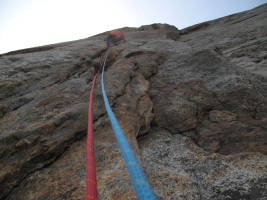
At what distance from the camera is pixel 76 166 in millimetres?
3070

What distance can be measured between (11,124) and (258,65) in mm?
7591

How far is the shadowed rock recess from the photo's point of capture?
2.72 meters

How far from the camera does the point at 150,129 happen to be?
14.2 ft

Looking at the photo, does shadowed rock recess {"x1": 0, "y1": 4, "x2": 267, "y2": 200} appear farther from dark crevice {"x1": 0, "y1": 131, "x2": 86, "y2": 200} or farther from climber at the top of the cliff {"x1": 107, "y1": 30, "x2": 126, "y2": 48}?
climber at the top of the cliff {"x1": 107, "y1": 30, "x2": 126, "y2": 48}

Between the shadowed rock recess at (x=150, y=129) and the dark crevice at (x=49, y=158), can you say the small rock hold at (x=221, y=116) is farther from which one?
the dark crevice at (x=49, y=158)

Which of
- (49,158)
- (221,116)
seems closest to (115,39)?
(221,116)

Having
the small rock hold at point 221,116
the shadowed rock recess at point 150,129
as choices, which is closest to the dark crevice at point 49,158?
the shadowed rock recess at point 150,129

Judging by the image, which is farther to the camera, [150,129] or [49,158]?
[150,129]

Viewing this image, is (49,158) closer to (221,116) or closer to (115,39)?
(221,116)

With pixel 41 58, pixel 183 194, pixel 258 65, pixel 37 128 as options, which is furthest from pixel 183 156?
pixel 41 58

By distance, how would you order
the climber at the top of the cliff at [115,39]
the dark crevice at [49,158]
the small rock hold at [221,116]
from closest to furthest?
the dark crevice at [49,158], the small rock hold at [221,116], the climber at the top of the cliff at [115,39]

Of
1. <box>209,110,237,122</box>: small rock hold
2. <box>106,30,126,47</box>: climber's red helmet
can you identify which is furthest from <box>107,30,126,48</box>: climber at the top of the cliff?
<box>209,110,237,122</box>: small rock hold

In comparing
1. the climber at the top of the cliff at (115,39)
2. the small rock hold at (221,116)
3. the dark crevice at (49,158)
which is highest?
the climber at the top of the cliff at (115,39)

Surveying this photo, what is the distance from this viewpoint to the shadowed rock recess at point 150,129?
2.72m
